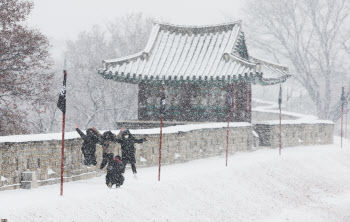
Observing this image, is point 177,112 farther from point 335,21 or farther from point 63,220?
point 335,21

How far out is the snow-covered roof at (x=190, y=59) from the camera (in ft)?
88.1

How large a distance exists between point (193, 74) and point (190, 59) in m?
1.56

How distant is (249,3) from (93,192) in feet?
116

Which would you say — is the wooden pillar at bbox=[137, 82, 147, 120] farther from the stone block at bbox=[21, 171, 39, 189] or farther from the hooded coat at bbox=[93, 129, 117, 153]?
the stone block at bbox=[21, 171, 39, 189]

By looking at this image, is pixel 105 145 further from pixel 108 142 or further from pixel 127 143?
pixel 127 143

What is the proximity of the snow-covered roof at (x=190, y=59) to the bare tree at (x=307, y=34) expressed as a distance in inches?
576

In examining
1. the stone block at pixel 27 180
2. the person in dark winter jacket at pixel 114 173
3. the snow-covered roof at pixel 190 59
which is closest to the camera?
the stone block at pixel 27 180

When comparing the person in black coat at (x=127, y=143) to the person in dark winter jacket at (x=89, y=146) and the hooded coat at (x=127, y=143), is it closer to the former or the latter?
the hooded coat at (x=127, y=143)

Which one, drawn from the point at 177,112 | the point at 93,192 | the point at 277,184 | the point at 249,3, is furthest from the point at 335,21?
the point at 93,192

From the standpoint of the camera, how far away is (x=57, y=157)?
15.8 m

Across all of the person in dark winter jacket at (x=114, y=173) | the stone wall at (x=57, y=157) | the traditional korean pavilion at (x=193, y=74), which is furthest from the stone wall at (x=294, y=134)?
the person in dark winter jacket at (x=114, y=173)

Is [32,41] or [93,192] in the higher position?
[32,41]

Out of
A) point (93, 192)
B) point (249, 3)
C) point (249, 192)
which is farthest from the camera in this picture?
point (249, 3)

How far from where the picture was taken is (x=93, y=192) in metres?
14.5
